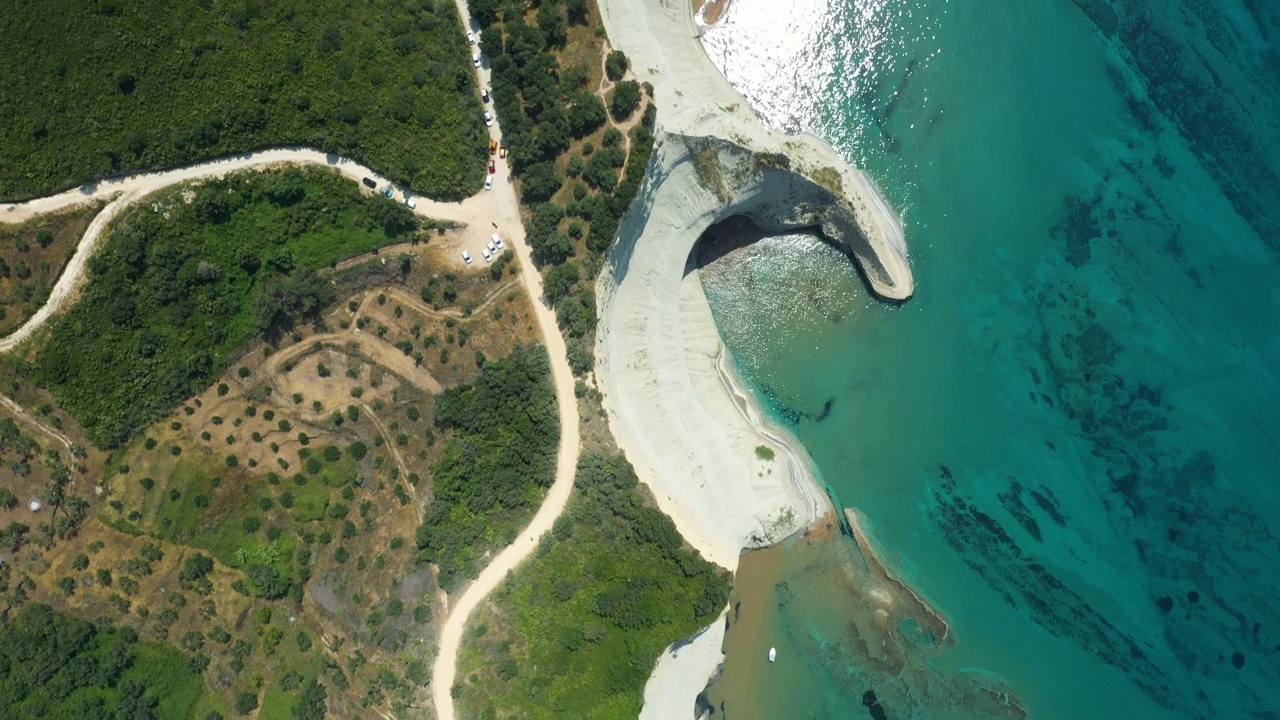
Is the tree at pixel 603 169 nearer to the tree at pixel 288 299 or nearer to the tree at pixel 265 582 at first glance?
the tree at pixel 288 299

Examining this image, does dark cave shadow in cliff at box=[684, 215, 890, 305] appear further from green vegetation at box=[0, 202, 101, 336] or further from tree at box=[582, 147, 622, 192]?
green vegetation at box=[0, 202, 101, 336]

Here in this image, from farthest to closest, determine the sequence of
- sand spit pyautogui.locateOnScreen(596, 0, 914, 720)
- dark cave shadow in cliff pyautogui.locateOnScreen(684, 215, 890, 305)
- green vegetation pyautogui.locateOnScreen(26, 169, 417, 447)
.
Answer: dark cave shadow in cliff pyautogui.locateOnScreen(684, 215, 890, 305) → sand spit pyautogui.locateOnScreen(596, 0, 914, 720) → green vegetation pyautogui.locateOnScreen(26, 169, 417, 447)

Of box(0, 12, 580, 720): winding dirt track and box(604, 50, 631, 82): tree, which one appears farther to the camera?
box(604, 50, 631, 82): tree

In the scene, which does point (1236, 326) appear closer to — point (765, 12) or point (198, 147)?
point (765, 12)

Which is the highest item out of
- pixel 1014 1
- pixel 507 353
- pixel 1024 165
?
pixel 1014 1

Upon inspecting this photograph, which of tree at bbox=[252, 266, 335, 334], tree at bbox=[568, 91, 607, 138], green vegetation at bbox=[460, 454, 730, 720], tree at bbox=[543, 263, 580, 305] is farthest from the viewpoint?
green vegetation at bbox=[460, 454, 730, 720]

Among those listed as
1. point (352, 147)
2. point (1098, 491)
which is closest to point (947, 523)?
point (1098, 491)

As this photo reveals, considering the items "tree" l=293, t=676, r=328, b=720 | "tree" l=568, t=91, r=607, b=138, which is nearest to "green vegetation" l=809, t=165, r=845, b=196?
"tree" l=568, t=91, r=607, b=138

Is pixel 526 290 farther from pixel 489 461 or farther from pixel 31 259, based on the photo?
pixel 31 259
